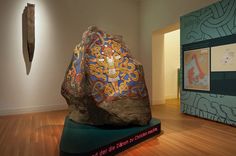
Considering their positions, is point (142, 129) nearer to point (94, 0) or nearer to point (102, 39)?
point (102, 39)

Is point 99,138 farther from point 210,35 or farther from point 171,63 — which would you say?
point 171,63

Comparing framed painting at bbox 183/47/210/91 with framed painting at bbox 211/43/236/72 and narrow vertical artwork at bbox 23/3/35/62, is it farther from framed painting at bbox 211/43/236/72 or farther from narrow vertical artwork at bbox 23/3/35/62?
narrow vertical artwork at bbox 23/3/35/62

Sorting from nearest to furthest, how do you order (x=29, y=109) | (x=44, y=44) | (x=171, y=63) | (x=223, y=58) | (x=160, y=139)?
(x=160, y=139) → (x=223, y=58) → (x=29, y=109) → (x=44, y=44) → (x=171, y=63)

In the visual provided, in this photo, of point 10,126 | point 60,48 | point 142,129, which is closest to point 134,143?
point 142,129

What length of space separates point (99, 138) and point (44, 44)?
3085 millimetres

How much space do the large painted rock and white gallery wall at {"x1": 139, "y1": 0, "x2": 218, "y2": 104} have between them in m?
1.84

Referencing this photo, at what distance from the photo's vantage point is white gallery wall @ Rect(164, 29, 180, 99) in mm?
6131

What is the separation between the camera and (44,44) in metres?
4.35

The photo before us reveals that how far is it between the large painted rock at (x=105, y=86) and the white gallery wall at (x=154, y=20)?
1.84 m

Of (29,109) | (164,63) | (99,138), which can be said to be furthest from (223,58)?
(29,109)

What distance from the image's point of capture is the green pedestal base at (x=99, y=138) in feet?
5.89

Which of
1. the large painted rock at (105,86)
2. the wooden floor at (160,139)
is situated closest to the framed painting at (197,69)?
the wooden floor at (160,139)

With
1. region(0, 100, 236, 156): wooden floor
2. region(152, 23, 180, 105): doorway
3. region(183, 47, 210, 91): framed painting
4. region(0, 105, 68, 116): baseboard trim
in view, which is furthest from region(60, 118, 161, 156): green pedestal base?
region(152, 23, 180, 105): doorway

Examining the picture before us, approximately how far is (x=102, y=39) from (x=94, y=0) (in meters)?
2.48
